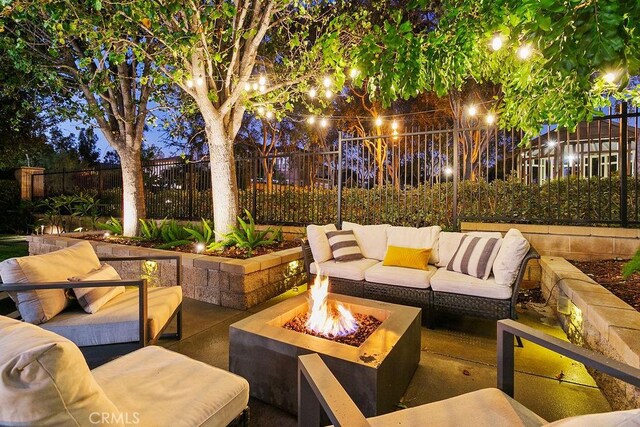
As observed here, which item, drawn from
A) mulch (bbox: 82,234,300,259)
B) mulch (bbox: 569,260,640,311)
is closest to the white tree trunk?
mulch (bbox: 82,234,300,259)

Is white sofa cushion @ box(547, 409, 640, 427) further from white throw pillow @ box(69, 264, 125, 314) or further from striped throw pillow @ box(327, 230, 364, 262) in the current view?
striped throw pillow @ box(327, 230, 364, 262)

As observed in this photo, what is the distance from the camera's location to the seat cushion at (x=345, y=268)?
12.6 feet

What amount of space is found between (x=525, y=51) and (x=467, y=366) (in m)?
2.94

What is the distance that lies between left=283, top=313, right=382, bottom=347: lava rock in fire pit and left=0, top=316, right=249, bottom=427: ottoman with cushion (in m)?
0.82

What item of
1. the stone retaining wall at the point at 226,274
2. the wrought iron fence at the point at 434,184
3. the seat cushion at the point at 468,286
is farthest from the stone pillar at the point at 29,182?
the seat cushion at the point at 468,286

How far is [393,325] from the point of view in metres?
2.27

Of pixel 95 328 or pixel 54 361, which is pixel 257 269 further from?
pixel 54 361

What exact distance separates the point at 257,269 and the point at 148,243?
8.81 feet

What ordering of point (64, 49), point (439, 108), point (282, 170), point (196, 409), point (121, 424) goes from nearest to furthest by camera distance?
point (121, 424) < point (196, 409) < point (64, 49) < point (282, 170) < point (439, 108)

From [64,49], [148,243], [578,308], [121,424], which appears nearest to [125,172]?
[148,243]

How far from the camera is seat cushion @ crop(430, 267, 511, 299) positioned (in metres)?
3.05

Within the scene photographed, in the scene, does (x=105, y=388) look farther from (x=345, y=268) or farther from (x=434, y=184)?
(x=434, y=184)

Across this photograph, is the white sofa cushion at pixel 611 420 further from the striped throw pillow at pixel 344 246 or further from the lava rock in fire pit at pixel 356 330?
the striped throw pillow at pixel 344 246

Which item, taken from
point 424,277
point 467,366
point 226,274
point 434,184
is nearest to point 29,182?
point 226,274
